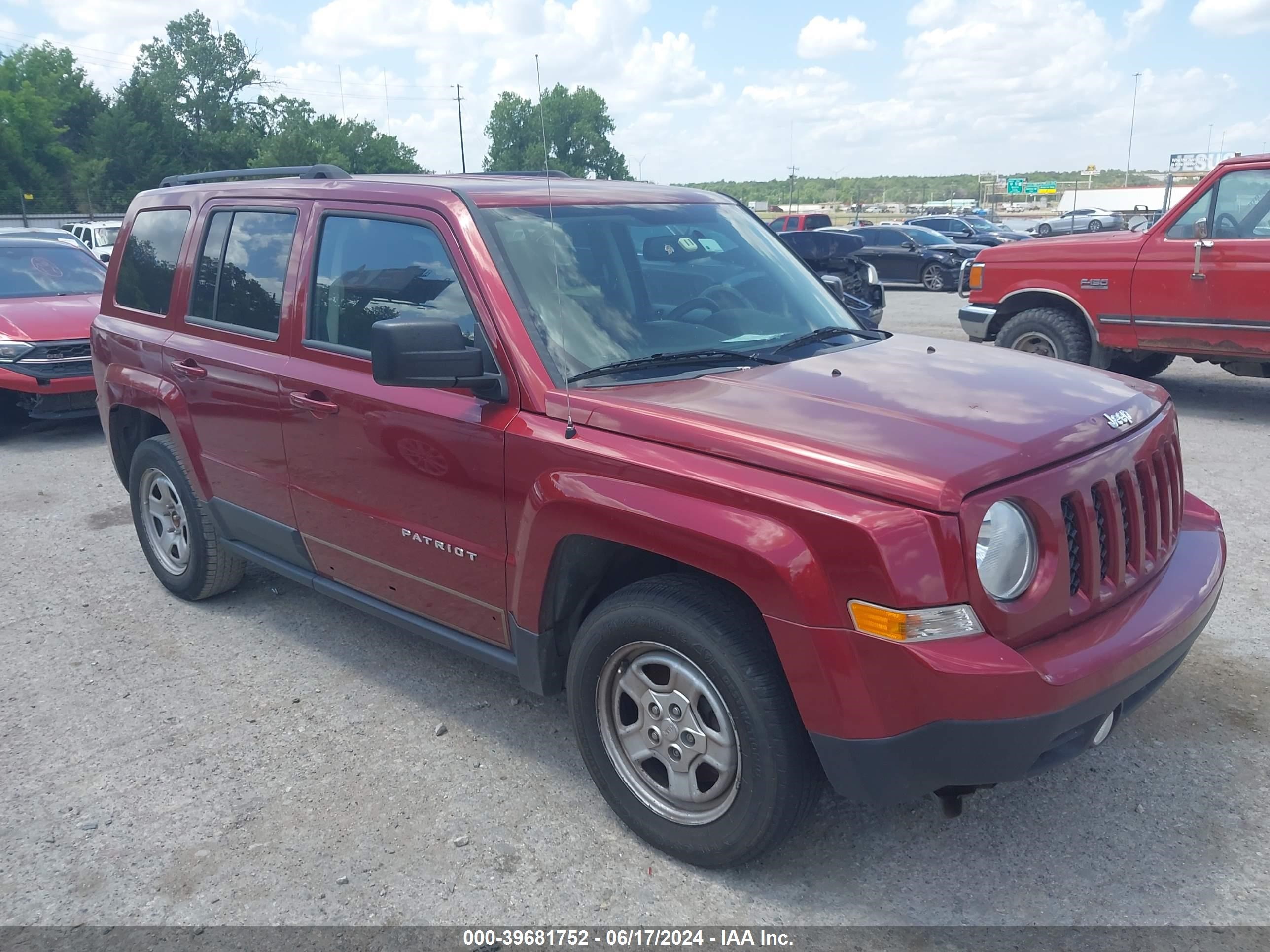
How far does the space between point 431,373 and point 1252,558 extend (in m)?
4.42

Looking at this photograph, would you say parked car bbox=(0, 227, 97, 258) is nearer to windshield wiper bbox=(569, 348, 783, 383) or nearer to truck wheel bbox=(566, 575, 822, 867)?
windshield wiper bbox=(569, 348, 783, 383)

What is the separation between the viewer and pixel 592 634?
2994 mm

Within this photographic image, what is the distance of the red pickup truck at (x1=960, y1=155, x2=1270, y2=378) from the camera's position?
791 centimetres

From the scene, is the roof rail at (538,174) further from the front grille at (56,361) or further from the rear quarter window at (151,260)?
the front grille at (56,361)

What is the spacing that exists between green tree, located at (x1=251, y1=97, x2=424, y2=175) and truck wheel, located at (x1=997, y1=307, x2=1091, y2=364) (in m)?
64.3

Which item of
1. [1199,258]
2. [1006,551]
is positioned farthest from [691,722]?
[1199,258]

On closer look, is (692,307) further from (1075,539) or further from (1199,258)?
(1199,258)

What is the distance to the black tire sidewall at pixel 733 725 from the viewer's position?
2662 millimetres

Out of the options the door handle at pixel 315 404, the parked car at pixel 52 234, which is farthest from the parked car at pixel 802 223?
the door handle at pixel 315 404

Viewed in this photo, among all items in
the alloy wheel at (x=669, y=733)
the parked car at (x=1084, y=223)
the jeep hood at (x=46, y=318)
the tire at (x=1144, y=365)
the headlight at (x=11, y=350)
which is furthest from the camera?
the parked car at (x=1084, y=223)

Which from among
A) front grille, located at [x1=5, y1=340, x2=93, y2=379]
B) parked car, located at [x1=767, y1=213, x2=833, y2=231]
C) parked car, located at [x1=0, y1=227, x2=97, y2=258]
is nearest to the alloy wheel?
front grille, located at [x1=5, y1=340, x2=93, y2=379]

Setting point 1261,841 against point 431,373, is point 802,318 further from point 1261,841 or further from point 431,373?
point 1261,841

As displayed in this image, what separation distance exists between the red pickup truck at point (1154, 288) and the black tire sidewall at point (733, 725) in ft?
20.2

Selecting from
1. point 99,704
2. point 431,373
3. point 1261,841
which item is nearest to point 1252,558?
point 1261,841
